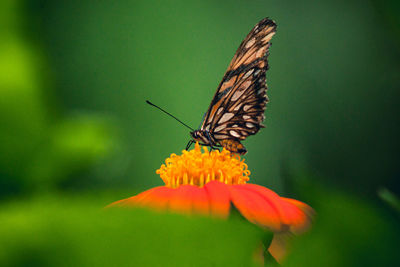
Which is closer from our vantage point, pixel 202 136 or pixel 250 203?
pixel 250 203

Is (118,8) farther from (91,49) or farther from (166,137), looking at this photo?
(166,137)

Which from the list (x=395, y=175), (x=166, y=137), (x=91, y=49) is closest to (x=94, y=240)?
(x=166, y=137)

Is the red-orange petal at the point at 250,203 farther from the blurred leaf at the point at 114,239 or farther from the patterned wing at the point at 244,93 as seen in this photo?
the patterned wing at the point at 244,93

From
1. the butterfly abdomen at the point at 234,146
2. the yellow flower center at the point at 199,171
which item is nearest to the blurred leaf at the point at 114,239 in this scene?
the yellow flower center at the point at 199,171

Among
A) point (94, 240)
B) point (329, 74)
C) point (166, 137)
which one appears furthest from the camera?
point (329, 74)

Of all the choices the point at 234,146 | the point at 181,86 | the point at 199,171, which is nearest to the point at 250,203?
the point at 199,171

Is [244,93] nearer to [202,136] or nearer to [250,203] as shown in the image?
[202,136]
